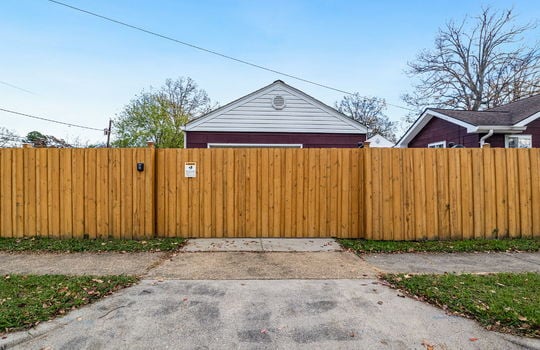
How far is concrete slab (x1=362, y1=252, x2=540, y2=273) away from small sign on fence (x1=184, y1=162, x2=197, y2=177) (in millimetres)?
3616

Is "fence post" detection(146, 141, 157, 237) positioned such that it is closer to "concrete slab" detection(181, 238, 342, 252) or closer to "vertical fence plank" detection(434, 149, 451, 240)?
"concrete slab" detection(181, 238, 342, 252)

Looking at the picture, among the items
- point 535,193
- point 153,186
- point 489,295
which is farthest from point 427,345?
point 535,193

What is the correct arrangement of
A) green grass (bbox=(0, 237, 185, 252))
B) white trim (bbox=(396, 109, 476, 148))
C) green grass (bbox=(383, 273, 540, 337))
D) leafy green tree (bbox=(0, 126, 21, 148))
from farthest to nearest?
1. leafy green tree (bbox=(0, 126, 21, 148))
2. white trim (bbox=(396, 109, 476, 148))
3. green grass (bbox=(0, 237, 185, 252))
4. green grass (bbox=(383, 273, 540, 337))

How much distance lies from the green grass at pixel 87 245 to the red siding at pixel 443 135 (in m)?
10.4

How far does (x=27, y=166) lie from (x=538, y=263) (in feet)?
30.3

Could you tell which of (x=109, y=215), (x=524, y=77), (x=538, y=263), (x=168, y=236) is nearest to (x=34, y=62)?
(x=109, y=215)

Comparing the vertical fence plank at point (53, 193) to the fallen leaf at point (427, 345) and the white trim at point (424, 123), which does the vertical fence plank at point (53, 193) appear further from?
the white trim at point (424, 123)

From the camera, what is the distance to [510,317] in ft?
8.27

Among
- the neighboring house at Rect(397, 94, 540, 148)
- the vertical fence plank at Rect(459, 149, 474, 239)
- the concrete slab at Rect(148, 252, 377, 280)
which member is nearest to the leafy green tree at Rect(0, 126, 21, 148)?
the concrete slab at Rect(148, 252, 377, 280)

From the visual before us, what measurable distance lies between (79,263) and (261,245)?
9.68ft

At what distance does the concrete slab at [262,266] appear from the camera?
3.72 m

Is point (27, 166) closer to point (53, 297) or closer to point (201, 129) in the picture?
point (53, 297)

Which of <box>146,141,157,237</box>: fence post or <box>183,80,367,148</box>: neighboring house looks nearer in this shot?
<box>146,141,157,237</box>: fence post

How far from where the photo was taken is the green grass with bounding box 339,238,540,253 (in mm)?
4906
